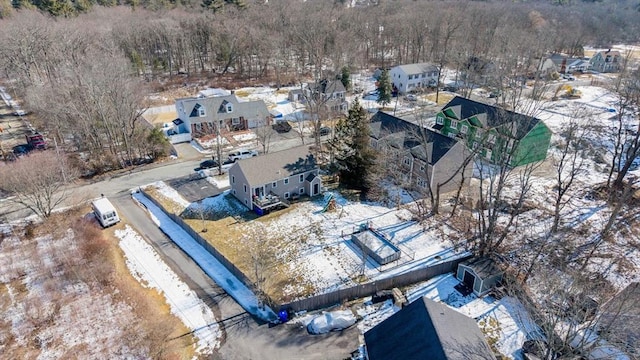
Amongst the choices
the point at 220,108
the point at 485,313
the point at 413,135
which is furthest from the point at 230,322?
the point at 220,108

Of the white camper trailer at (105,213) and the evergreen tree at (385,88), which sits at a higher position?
the evergreen tree at (385,88)

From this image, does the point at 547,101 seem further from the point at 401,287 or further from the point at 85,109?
the point at 85,109

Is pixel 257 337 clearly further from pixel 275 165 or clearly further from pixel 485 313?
pixel 275 165

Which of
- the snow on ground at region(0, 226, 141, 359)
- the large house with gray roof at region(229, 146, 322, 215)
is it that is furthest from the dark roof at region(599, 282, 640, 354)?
the large house with gray roof at region(229, 146, 322, 215)

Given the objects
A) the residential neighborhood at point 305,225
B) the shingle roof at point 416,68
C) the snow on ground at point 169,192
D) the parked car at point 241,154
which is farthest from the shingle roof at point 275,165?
the shingle roof at point 416,68

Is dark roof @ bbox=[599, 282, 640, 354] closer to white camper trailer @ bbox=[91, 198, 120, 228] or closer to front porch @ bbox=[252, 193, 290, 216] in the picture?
front porch @ bbox=[252, 193, 290, 216]

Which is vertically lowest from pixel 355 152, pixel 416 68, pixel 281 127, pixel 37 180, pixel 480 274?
pixel 480 274

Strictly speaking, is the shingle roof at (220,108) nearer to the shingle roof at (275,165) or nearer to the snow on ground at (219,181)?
the snow on ground at (219,181)
